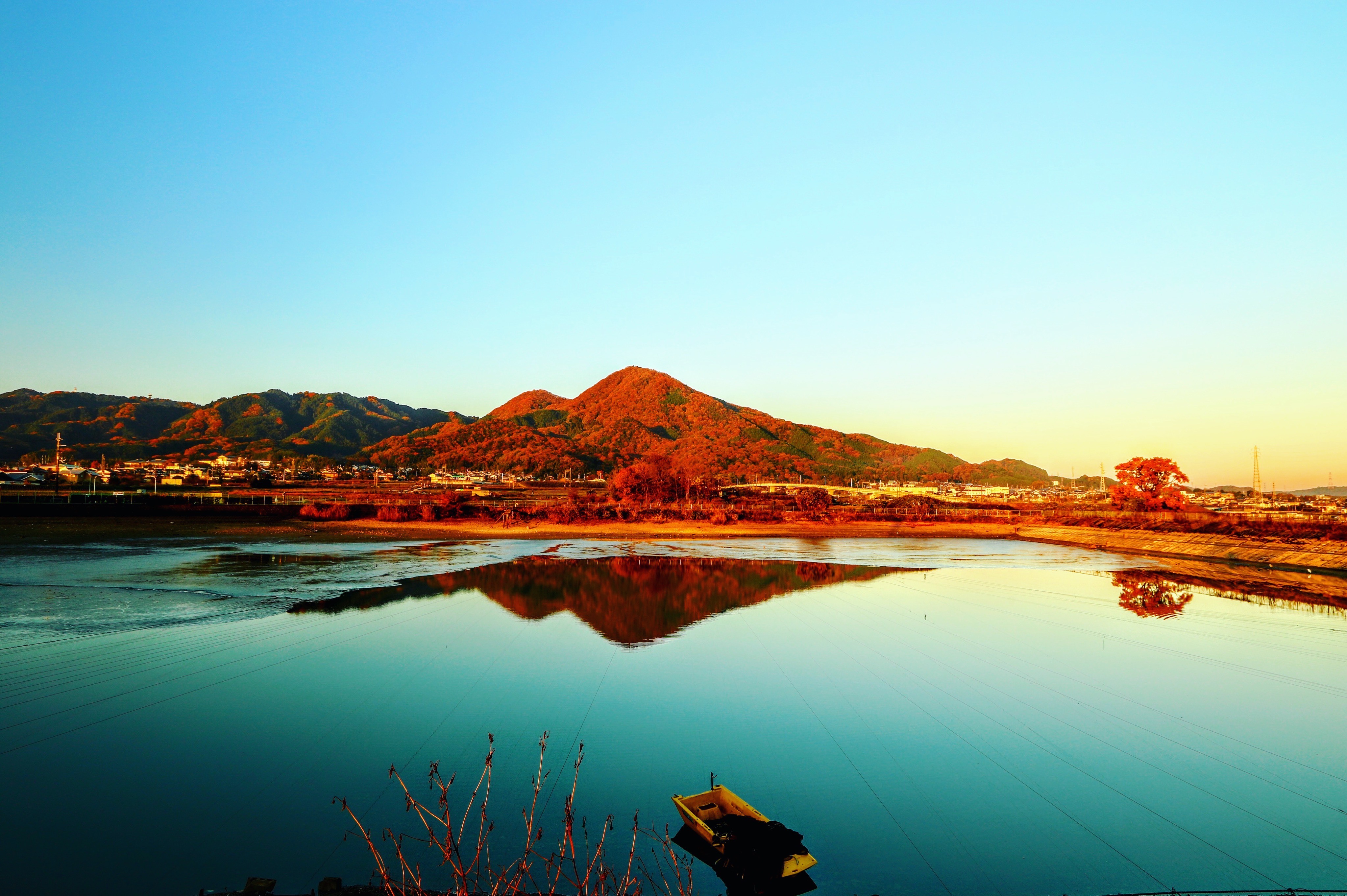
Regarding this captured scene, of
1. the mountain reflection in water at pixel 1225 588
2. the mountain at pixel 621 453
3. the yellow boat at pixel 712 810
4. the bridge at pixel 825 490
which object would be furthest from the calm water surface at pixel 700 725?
the mountain at pixel 621 453

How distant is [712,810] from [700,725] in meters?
4.29

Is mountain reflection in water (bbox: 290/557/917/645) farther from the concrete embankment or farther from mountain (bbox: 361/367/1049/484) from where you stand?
mountain (bbox: 361/367/1049/484)

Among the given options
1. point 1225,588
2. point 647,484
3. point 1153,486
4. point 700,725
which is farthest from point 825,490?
point 700,725

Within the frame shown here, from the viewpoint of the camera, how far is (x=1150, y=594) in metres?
28.8

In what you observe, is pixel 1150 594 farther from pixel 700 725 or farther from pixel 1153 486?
pixel 1153 486

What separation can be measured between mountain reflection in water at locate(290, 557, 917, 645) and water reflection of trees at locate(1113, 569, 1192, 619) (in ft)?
29.3

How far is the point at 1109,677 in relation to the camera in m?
16.2

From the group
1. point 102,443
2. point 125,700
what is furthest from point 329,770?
point 102,443

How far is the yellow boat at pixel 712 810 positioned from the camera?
7812 millimetres

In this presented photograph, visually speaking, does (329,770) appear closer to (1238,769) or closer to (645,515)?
(1238,769)

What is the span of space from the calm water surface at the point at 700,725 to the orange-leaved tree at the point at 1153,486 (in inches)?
1570

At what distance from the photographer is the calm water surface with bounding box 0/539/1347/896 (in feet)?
27.0

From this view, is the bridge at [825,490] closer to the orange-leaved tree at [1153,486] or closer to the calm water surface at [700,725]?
the orange-leaved tree at [1153,486]

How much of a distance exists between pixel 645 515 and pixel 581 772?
56716 millimetres
